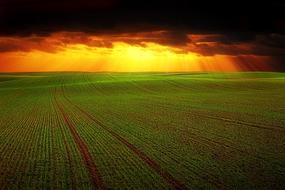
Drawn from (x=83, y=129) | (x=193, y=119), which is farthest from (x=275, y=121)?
(x=83, y=129)

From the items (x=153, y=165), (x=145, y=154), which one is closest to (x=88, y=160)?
(x=145, y=154)

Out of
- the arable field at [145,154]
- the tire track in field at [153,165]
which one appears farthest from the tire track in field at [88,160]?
the tire track in field at [153,165]

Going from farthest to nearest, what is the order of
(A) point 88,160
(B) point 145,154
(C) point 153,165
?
(B) point 145,154 < (A) point 88,160 < (C) point 153,165

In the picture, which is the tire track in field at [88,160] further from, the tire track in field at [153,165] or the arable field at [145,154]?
the tire track in field at [153,165]

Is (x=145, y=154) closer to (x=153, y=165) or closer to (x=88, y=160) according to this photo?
(x=153, y=165)

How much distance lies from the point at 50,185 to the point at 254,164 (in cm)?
545

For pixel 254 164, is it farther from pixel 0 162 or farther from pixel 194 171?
pixel 0 162

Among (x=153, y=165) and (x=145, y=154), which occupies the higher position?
(x=153, y=165)

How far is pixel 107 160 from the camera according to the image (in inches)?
519

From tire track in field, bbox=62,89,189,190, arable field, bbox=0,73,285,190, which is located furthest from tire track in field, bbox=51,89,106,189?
tire track in field, bbox=62,89,189,190

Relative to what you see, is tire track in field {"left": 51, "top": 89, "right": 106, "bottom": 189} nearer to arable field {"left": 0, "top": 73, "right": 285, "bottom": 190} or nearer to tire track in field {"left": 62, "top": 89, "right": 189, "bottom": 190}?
arable field {"left": 0, "top": 73, "right": 285, "bottom": 190}

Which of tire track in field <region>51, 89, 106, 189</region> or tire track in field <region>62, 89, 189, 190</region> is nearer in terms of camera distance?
tire track in field <region>62, 89, 189, 190</region>

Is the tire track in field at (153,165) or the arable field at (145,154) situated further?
the arable field at (145,154)

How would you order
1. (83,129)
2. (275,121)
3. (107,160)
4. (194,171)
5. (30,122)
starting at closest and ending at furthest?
(194,171) → (107,160) → (83,129) → (275,121) → (30,122)
